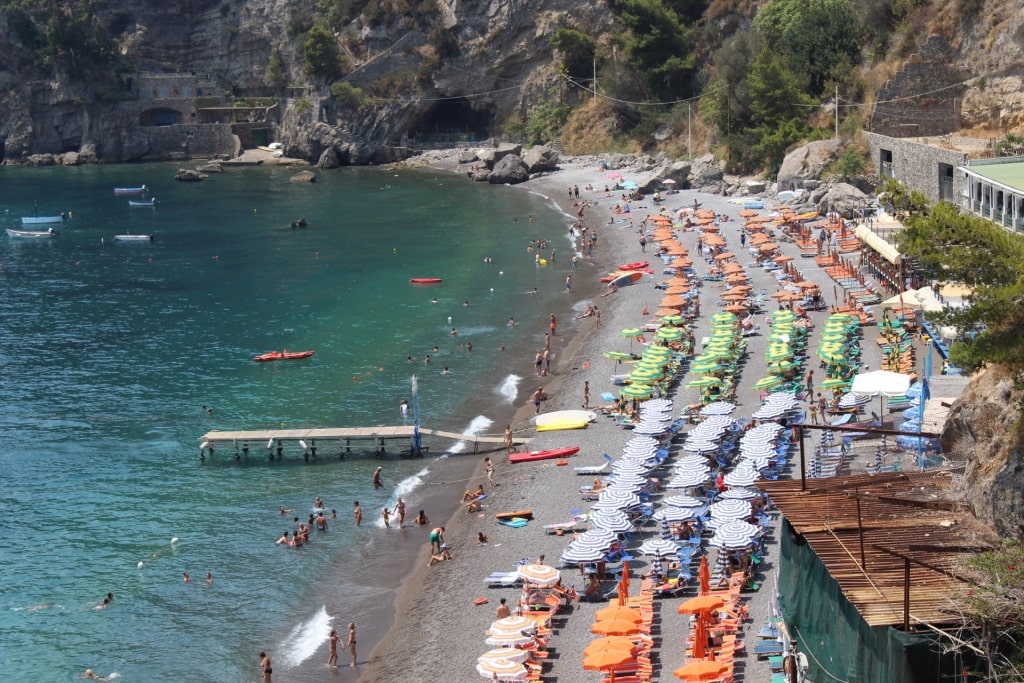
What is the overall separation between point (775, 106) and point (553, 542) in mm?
53680

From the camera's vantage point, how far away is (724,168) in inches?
3258

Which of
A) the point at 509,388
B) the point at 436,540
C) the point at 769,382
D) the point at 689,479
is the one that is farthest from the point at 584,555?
the point at 509,388

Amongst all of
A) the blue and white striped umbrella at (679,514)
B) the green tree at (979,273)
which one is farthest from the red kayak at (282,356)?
the green tree at (979,273)

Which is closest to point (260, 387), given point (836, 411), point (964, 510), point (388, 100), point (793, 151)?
point (836, 411)

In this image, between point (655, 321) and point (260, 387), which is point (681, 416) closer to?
point (655, 321)

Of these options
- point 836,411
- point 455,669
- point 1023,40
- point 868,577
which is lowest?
point 455,669

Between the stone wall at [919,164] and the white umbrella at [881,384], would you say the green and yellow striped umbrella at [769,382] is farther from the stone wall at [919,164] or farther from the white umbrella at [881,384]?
the stone wall at [919,164]

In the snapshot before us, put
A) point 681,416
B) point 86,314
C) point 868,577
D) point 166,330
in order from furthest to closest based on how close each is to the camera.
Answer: point 86,314
point 166,330
point 681,416
point 868,577

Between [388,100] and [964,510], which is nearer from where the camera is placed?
[964,510]

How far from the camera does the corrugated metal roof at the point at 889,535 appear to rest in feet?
52.1

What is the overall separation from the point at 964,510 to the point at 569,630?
1030 centimetres

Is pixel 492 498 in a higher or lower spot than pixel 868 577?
lower

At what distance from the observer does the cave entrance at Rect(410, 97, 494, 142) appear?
382ft

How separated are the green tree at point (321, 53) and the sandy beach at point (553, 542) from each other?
65.0 metres
